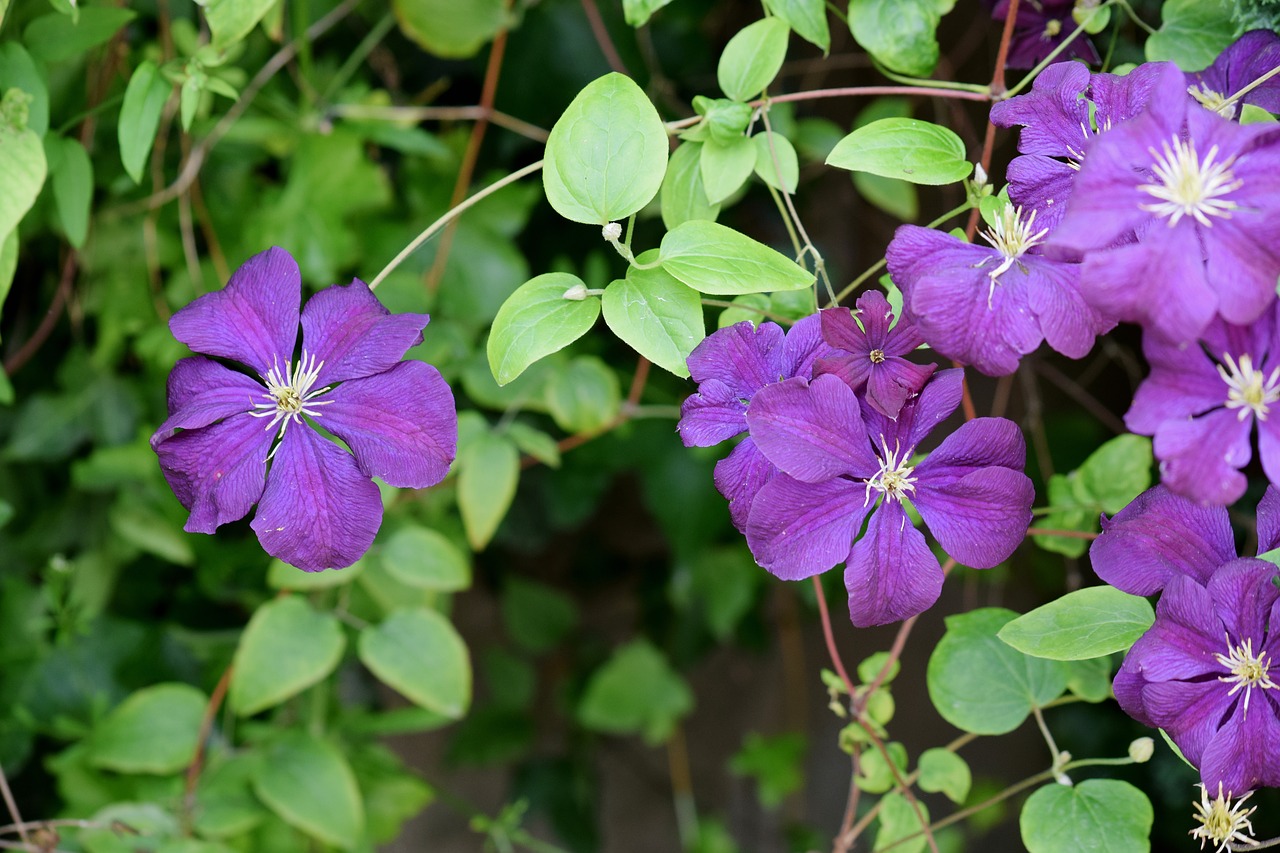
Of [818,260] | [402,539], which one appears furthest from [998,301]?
[402,539]

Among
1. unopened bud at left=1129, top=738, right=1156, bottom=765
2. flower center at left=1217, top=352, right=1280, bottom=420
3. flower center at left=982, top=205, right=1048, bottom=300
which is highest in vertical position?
flower center at left=982, top=205, right=1048, bottom=300

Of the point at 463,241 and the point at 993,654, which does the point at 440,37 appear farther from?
the point at 993,654

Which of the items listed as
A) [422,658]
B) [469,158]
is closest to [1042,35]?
[469,158]

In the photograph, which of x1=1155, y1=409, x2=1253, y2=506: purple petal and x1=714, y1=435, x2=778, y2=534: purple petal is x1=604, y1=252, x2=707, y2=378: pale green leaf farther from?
x1=1155, y1=409, x2=1253, y2=506: purple petal

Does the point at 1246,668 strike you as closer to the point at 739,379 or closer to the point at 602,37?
the point at 739,379

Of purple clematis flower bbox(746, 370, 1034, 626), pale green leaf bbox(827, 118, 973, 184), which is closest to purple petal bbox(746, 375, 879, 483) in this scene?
Result: purple clematis flower bbox(746, 370, 1034, 626)

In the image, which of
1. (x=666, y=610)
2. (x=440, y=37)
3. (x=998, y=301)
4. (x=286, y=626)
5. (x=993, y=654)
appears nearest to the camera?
(x=998, y=301)
